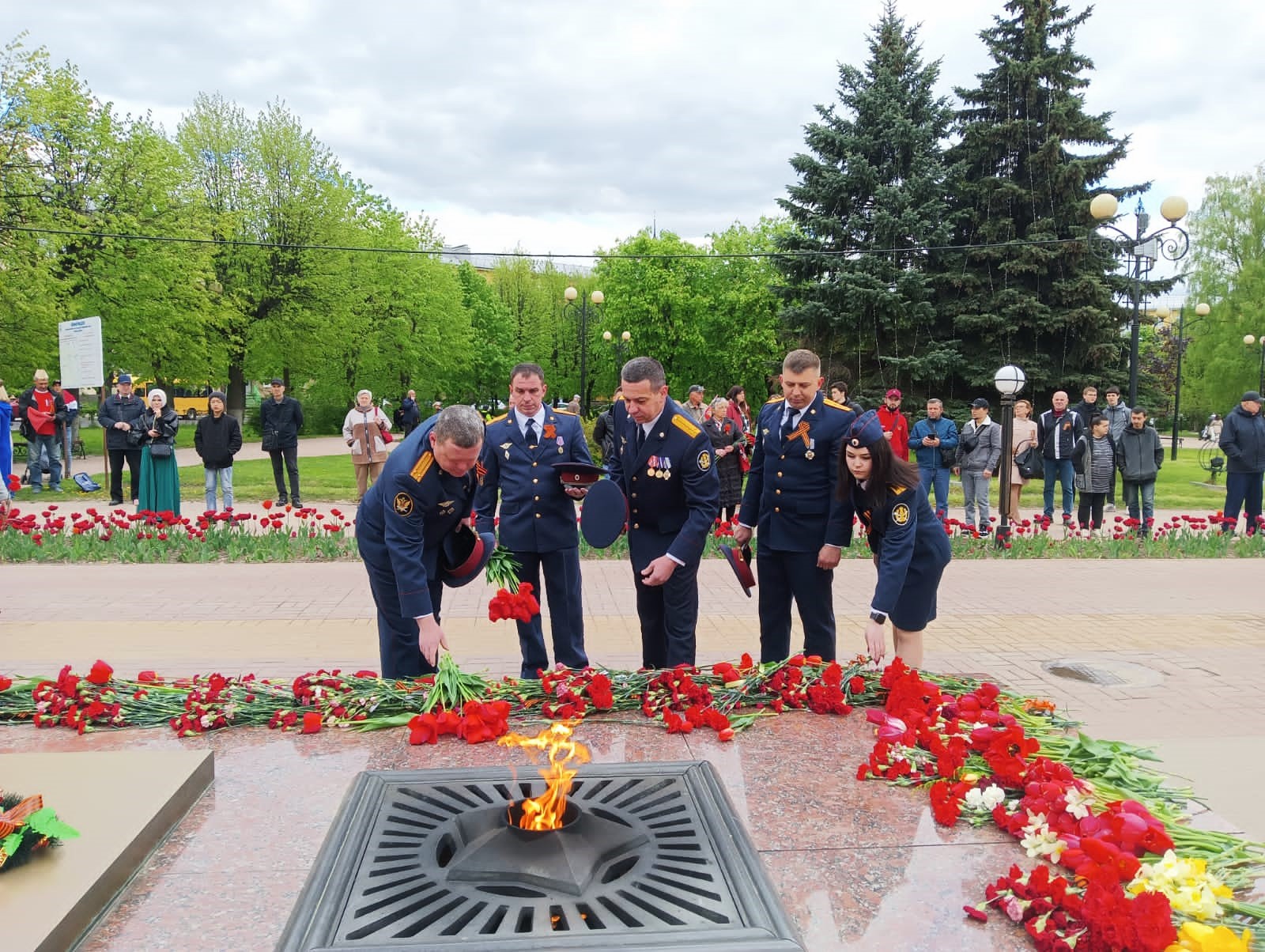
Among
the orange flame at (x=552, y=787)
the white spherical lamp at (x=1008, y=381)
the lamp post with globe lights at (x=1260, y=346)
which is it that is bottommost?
the orange flame at (x=552, y=787)

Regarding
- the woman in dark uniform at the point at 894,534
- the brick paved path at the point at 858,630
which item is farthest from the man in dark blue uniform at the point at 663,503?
the brick paved path at the point at 858,630

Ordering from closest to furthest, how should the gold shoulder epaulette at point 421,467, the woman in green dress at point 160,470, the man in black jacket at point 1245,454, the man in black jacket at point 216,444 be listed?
1. the gold shoulder epaulette at point 421,467
2. the man in black jacket at point 1245,454
3. the woman in green dress at point 160,470
4. the man in black jacket at point 216,444

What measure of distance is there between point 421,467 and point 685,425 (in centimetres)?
166

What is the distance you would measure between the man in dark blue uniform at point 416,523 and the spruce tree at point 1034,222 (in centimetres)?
2223

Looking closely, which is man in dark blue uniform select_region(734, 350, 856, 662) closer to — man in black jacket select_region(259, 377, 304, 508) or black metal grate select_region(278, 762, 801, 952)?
black metal grate select_region(278, 762, 801, 952)

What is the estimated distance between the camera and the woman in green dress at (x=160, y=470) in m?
11.3

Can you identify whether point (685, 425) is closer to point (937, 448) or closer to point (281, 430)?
point (937, 448)

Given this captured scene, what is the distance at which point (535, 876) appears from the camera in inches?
91.5

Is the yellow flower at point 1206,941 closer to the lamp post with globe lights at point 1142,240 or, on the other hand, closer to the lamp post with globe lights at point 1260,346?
the lamp post with globe lights at point 1142,240

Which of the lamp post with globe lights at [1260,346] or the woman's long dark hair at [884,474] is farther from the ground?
the lamp post with globe lights at [1260,346]

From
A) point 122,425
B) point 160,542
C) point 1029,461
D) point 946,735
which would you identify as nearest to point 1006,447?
point 1029,461

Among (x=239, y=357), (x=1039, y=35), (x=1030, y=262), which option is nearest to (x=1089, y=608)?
(x=1030, y=262)

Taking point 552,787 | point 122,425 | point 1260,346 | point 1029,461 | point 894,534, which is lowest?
point 552,787

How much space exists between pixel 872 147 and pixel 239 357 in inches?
895
